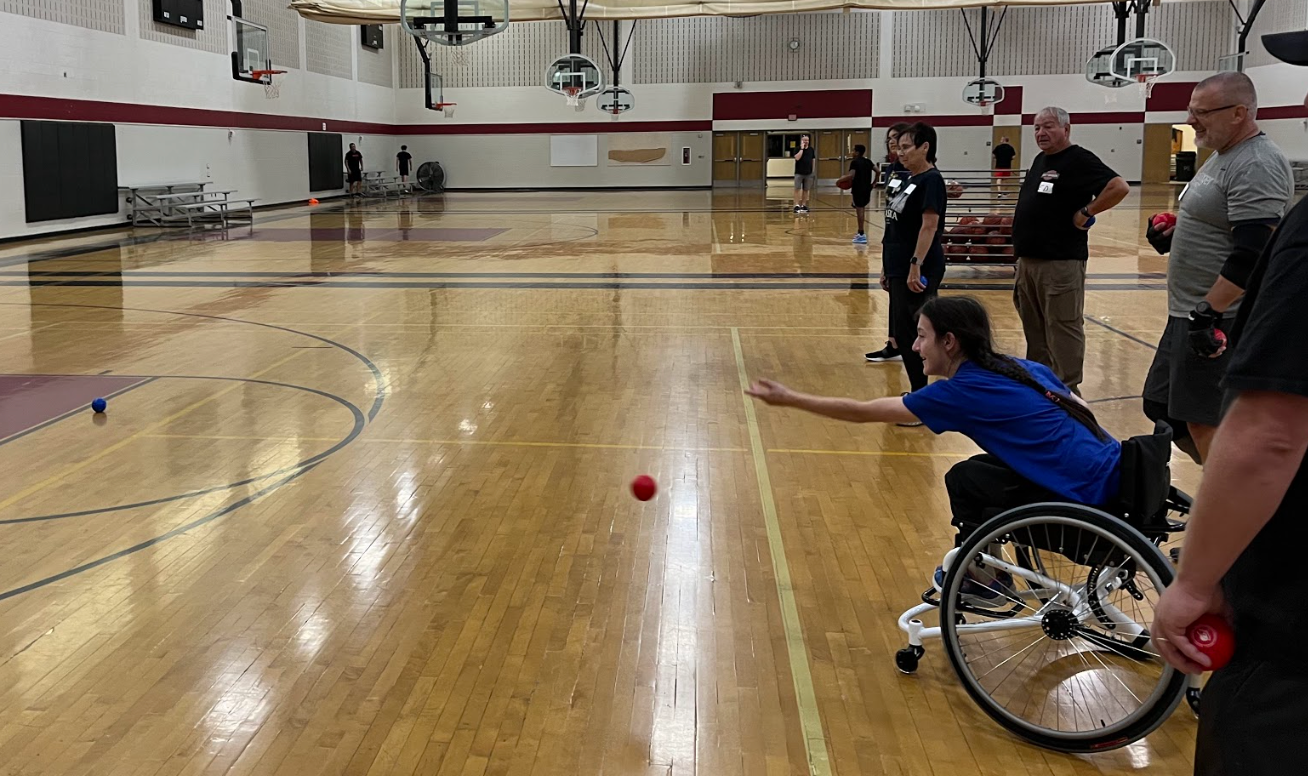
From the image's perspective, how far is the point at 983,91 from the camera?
1296 inches

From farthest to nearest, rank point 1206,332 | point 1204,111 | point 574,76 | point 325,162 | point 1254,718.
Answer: point 325,162
point 574,76
point 1204,111
point 1206,332
point 1254,718

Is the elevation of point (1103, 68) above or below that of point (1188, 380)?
above

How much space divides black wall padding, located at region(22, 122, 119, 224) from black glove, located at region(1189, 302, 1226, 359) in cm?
2031

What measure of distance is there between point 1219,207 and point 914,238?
2.65 metres

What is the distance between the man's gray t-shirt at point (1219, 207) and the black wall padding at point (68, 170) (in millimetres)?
20053

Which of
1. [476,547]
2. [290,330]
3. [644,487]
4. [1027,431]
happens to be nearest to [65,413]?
[290,330]

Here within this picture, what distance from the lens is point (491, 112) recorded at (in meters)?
37.9

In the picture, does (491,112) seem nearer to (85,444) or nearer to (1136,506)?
(85,444)

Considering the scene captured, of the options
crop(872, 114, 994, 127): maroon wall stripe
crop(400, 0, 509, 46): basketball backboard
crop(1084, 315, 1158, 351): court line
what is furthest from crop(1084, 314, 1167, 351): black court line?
crop(872, 114, 994, 127): maroon wall stripe

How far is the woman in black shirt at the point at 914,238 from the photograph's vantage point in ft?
21.1

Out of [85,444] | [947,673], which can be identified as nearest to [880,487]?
[947,673]

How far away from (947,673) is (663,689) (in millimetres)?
925

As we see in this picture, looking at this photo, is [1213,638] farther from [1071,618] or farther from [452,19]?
[452,19]

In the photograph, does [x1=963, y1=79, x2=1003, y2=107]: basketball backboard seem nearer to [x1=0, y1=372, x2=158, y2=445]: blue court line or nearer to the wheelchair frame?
[x1=0, y1=372, x2=158, y2=445]: blue court line
